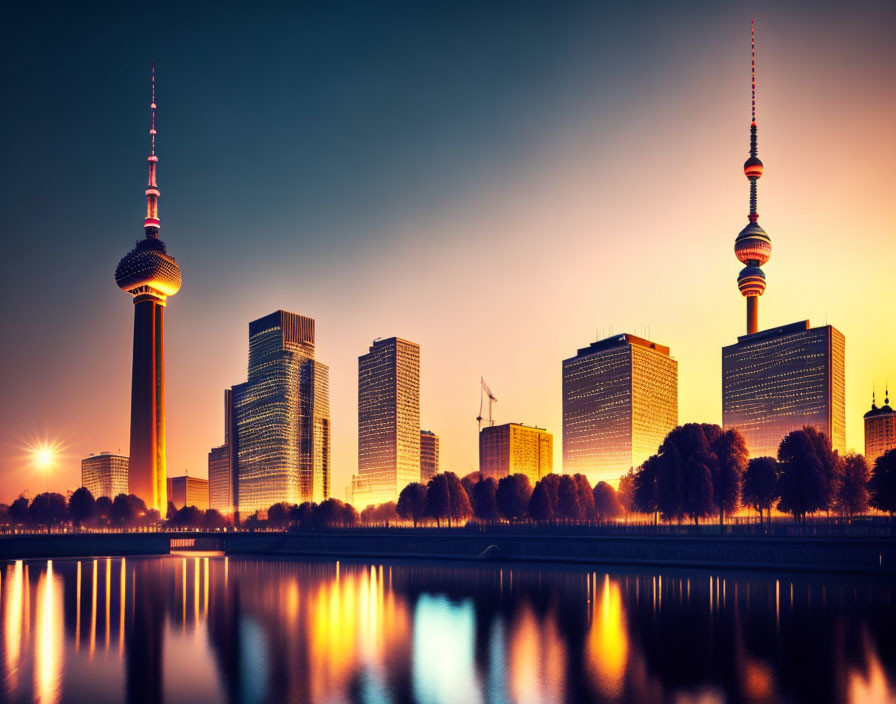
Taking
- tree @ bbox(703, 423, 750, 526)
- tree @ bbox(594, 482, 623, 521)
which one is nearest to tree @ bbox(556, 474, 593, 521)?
tree @ bbox(594, 482, 623, 521)

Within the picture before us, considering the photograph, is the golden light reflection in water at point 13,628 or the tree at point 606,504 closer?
the golden light reflection in water at point 13,628

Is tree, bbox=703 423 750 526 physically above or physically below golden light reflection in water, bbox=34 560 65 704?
above

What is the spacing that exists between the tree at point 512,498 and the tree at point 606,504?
28644mm

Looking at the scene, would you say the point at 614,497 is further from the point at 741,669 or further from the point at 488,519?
the point at 741,669

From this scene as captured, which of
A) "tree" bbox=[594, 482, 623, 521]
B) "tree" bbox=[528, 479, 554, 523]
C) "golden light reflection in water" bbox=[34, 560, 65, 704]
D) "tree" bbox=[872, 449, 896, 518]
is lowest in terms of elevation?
"tree" bbox=[594, 482, 623, 521]

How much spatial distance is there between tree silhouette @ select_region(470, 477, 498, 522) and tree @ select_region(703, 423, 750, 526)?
5517 cm

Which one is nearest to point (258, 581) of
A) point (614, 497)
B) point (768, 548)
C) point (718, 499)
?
point (768, 548)

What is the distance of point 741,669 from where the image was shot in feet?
122

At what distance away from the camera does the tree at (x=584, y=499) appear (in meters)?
155

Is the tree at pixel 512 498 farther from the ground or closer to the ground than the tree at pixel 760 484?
closer to the ground

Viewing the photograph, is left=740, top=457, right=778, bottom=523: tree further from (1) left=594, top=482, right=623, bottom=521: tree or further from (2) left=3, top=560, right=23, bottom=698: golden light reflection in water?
(2) left=3, top=560, right=23, bottom=698: golden light reflection in water

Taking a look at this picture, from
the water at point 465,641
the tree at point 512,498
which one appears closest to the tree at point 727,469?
the water at point 465,641

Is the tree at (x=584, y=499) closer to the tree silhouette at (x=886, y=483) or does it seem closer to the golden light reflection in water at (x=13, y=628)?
the tree silhouette at (x=886, y=483)

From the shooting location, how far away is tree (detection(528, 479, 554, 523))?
14762 centimetres
